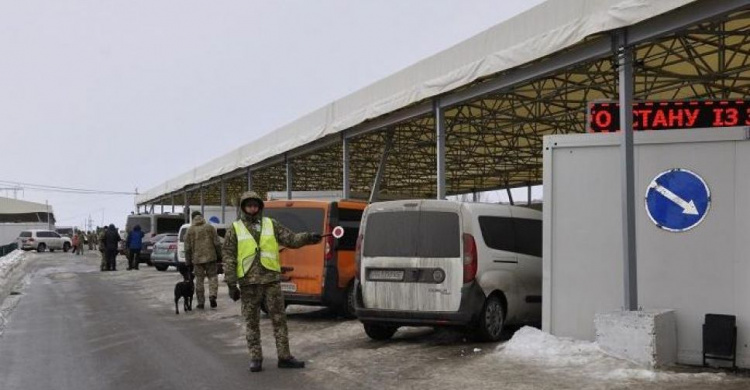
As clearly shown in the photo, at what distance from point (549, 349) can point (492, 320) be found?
1257 mm

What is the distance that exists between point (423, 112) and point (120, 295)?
914 cm

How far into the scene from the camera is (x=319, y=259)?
1206cm

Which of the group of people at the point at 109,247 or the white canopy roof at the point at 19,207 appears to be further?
the white canopy roof at the point at 19,207

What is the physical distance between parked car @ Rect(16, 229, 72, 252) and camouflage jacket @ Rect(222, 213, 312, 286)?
5753 cm

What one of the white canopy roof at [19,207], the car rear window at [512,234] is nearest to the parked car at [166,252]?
the car rear window at [512,234]

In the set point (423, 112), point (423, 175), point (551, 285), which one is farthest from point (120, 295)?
point (423, 175)

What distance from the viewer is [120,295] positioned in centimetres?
1864

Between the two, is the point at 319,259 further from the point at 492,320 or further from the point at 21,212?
the point at 21,212

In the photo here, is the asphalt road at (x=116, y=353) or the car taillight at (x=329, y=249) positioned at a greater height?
the car taillight at (x=329, y=249)

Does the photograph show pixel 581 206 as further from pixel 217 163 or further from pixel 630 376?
pixel 217 163

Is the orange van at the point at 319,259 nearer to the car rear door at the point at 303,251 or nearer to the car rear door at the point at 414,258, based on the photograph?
the car rear door at the point at 303,251

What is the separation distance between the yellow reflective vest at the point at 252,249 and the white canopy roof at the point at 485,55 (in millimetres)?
4210

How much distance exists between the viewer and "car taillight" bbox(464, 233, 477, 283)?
9172 mm

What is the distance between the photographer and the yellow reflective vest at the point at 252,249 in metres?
7.96
